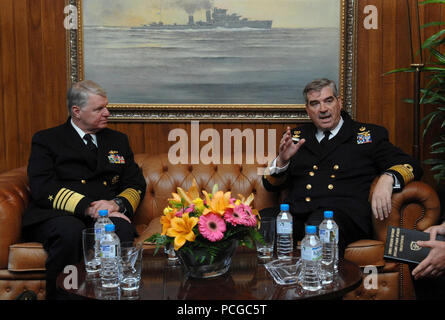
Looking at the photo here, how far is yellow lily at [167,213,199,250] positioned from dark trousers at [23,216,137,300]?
36.9 inches

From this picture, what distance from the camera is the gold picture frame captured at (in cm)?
322

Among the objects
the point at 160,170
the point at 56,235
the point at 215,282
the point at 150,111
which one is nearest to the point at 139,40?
the point at 150,111

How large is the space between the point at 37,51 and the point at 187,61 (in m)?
1.11

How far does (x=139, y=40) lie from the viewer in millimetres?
3234

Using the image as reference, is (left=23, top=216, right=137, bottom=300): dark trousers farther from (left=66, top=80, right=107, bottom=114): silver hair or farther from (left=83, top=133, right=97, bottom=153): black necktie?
(left=66, top=80, right=107, bottom=114): silver hair

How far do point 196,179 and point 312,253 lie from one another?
5.26ft

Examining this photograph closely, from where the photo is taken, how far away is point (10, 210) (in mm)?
2398

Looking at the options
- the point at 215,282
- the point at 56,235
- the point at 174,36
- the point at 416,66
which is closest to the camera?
the point at 215,282

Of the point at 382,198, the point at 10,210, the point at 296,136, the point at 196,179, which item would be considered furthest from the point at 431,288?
the point at 10,210

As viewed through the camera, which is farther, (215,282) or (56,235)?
(56,235)

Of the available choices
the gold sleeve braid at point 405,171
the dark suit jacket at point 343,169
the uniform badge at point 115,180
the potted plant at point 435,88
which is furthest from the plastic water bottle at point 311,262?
the potted plant at point 435,88

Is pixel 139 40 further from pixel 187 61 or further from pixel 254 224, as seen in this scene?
pixel 254 224

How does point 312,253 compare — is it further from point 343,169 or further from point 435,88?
point 435,88

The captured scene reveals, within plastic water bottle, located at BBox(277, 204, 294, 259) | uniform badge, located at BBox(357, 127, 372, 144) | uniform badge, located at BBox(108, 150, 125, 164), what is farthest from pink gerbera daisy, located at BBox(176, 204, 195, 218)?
uniform badge, located at BBox(357, 127, 372, 144)
